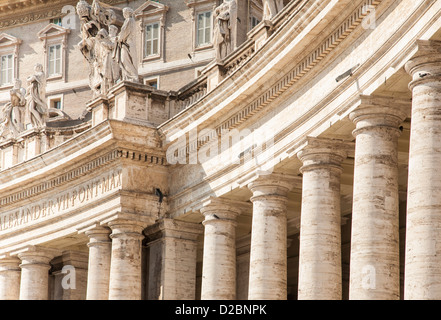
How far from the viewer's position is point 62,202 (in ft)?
174

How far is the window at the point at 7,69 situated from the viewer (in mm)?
77625

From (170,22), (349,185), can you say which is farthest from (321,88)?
(170,22)

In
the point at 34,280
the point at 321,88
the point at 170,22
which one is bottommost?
the point at 34,280

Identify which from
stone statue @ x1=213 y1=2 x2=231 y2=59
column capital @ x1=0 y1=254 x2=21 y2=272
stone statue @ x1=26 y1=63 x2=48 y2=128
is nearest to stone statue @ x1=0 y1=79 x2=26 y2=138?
stone statue @ x1=26 y1=63 x2=48 y2=128

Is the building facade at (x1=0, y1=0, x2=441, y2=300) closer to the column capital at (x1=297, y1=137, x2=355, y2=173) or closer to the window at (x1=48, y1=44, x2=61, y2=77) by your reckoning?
the column capital at (x1=297, y1=137, x2=355, y2=173)

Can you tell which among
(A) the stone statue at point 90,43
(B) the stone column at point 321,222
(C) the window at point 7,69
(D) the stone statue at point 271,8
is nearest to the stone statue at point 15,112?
(A) the stone statue at point 90,43

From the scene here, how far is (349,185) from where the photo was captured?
4406 centimetres

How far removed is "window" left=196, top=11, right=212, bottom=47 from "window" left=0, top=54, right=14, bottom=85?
49.6 ft

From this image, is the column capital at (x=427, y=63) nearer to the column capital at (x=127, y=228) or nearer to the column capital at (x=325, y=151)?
the column capital at (x=325, y=151)

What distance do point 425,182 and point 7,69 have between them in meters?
51.6

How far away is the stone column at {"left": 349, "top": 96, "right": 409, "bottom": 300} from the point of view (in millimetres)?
33719
